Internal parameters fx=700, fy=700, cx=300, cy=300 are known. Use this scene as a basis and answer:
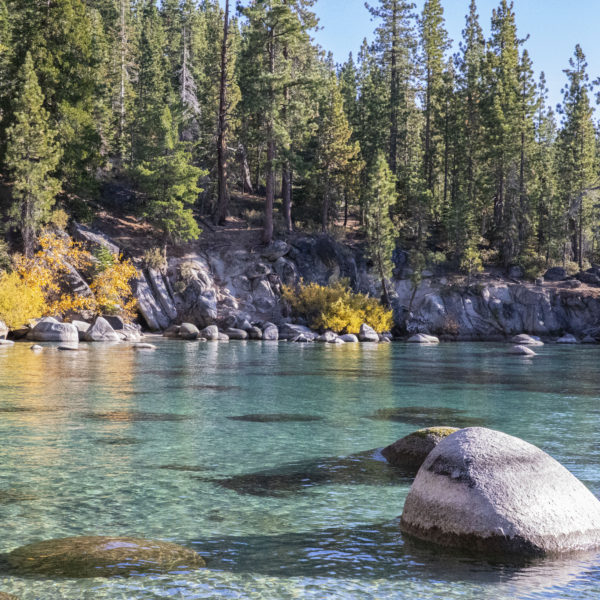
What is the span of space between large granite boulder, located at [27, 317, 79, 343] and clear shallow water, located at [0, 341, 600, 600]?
35.5 ft

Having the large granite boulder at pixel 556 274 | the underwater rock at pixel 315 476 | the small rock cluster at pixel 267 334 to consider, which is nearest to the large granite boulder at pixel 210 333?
the small rock cluster at pixel 267 334

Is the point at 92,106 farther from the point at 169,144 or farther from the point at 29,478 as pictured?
the point at 29,478

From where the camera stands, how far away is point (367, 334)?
39.4 metres

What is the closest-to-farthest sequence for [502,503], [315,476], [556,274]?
[502,503] → [315,476] → [556,274]

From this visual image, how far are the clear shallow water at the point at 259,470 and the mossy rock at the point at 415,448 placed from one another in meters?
0.23

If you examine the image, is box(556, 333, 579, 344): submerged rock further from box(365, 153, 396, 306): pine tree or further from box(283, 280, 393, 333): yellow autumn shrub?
box(365, 153, 396, 306): pine tree

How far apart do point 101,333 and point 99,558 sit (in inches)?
1105

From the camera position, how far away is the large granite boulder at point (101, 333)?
31875 mm

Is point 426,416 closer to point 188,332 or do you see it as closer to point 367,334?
point 188,332

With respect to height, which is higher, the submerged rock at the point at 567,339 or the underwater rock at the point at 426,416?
the submerged rock at the point at 567,339

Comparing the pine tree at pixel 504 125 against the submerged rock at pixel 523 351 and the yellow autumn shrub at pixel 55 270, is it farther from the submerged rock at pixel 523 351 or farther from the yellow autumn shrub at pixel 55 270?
the yellow autumn shrub at pixel 55 270

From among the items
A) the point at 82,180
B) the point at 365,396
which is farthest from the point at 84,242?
the point at 365,396

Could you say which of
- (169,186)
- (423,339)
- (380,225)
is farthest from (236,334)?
(380,225)

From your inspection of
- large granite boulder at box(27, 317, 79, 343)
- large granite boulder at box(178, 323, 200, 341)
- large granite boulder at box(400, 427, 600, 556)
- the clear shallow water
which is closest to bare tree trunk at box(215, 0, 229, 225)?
large granite boulder at box(178, 323, 200, 341)
